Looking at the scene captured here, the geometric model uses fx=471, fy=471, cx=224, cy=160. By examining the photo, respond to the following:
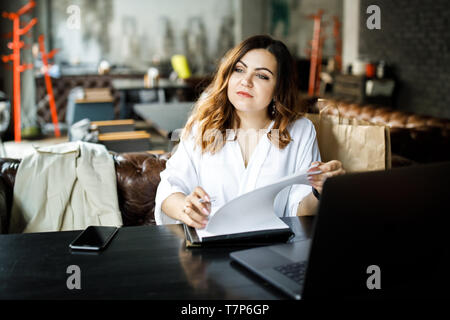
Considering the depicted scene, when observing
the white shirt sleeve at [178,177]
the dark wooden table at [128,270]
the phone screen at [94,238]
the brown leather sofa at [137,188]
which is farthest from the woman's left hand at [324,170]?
the brown leather sofa at [137,188]

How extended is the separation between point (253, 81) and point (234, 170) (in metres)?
0.34

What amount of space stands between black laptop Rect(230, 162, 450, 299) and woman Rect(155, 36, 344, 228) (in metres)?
0.67

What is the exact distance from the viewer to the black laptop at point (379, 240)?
85cm

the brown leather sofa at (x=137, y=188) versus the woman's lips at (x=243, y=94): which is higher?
the woman's lips at (x=243, y=94)

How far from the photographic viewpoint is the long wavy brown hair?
5.91 ft

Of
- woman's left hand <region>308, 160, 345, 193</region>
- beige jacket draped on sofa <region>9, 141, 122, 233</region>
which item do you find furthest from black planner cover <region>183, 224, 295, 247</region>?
beige jacket draped on sofa <region>9, 141, 122, 233</region>

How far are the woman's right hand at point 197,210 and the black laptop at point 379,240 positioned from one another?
312mm

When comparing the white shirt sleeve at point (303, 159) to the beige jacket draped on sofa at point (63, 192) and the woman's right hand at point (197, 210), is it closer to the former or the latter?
the woman's right hand at point (197, 210)

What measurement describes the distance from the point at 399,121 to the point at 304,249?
3.45 m

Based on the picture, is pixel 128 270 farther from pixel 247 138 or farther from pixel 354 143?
pixel 354 143

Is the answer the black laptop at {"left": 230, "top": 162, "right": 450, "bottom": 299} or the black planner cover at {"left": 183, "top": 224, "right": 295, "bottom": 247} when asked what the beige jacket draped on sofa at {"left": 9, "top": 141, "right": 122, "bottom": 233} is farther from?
the black laptop at {"left": 230, "top": 162, "right": 450, "bottom": 299}

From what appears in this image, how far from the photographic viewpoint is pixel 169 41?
10.4 metres
